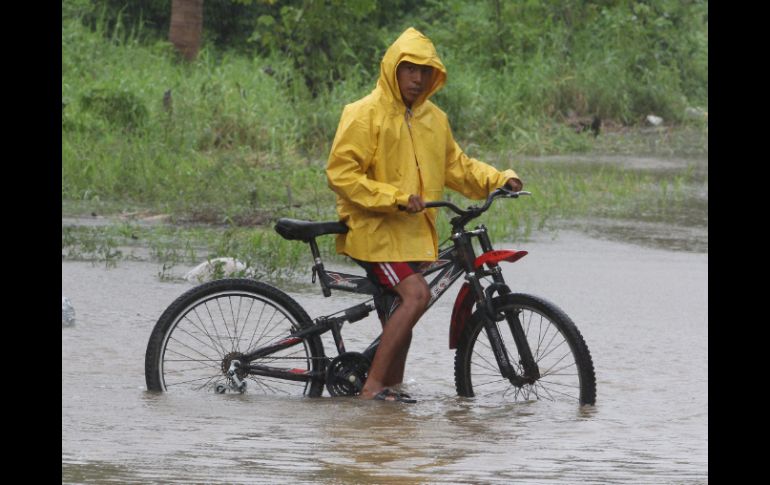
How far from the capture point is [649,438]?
242 inches

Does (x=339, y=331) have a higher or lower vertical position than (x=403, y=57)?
lower

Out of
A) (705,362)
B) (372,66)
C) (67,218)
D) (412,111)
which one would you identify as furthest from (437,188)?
(372,66)

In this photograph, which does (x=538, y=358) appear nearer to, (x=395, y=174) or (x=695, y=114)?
(x=395, y=174)

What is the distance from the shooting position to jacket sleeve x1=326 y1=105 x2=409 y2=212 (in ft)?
21.2

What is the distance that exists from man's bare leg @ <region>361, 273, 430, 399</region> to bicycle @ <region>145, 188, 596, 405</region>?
10 centimetres

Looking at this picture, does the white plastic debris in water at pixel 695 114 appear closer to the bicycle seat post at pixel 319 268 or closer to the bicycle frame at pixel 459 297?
the bicycle frame at pixel 459 297

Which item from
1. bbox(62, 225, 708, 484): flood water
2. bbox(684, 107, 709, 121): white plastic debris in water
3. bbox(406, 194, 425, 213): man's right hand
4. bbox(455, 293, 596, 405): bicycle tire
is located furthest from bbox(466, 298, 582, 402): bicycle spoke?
bbox(684, 107, 709, 121): white plastic debris in water

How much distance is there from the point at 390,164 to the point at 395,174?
0.05 meters

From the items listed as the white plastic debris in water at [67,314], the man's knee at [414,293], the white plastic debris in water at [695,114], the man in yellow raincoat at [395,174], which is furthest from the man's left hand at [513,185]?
the white plastic debris in water at [695,114]

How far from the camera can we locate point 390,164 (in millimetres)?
6695

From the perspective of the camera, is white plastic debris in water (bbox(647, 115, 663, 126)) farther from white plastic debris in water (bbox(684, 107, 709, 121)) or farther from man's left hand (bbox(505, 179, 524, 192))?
man's left hand (bbox(505, 179, 524, 192))

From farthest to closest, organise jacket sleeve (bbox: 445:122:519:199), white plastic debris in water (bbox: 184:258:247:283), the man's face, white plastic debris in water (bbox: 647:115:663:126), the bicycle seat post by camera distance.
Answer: white plastic debris in water (bbox: 647:115:663:126), white plastic debris in water (bbox: 184:258:247:283), jacket sleeve (bbox: 445:122:519:199), the bicycle seat post, the man's face

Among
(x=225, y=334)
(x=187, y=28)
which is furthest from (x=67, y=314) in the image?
(x=187, y=28)
